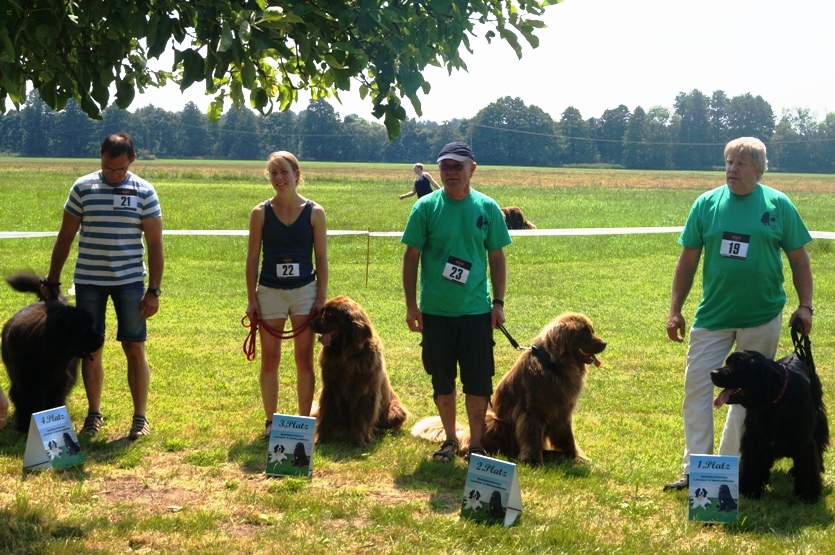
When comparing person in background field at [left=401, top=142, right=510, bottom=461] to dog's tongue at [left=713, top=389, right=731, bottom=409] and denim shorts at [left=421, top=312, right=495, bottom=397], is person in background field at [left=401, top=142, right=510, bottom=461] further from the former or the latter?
dog's tongue at [left=713, top=389, right=731, bottom=409]

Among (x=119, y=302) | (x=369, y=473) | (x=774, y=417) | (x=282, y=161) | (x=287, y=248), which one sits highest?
(x=282, y=161)

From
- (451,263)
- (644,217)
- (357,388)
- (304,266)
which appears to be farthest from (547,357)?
(644,217)

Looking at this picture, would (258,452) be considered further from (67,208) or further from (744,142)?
(744,142)

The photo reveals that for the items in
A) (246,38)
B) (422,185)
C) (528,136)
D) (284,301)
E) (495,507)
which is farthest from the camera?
(528,136)

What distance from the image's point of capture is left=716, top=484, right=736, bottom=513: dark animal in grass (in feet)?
15.9

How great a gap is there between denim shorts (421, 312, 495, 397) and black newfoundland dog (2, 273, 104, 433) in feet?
7.13

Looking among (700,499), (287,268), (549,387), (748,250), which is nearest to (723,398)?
(700,499)

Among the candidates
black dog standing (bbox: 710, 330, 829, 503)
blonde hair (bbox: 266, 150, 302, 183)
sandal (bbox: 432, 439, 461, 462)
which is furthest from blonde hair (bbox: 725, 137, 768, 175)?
blonde hair (bbox: 266, 150, 302, 183)

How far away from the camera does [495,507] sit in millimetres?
4793

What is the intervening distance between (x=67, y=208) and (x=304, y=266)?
163 centimetres

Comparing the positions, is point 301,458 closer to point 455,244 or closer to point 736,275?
point 455,244

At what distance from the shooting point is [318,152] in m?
114

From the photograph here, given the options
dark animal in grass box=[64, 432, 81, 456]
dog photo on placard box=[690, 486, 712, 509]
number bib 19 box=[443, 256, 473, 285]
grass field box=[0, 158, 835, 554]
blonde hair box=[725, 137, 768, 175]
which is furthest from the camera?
number bib 19 box=[443, 256, 473, 285]

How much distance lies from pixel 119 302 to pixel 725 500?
3.98 meters
